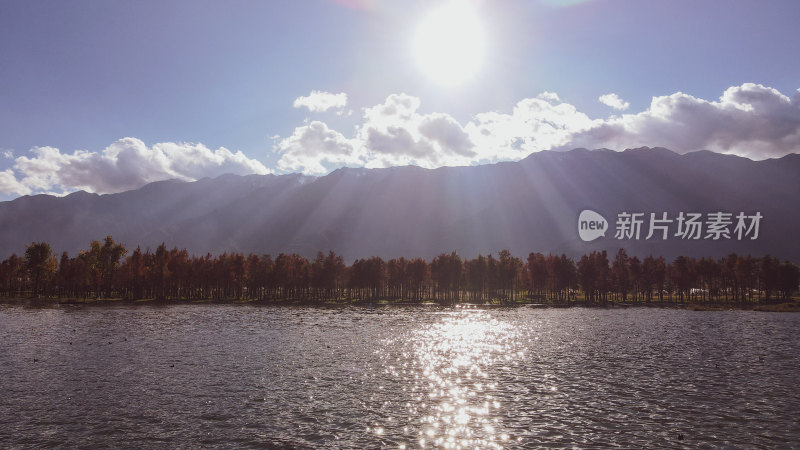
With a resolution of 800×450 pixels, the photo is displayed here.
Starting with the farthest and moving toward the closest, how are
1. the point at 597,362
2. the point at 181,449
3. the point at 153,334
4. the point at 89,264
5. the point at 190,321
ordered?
the point at 89,264 → the point at 190,321 → the point at 153,334 → the point at 597,362 → the point at 181,449

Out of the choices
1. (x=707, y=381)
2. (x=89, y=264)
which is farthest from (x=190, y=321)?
(x=89, y=264)

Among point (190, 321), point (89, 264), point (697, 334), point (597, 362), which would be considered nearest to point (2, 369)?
point (190, 321)

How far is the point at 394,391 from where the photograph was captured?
39.2 meters

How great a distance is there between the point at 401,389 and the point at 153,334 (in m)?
57.7

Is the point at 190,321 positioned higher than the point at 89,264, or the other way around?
the point at 89,264

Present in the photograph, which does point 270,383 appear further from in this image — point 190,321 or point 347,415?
point 190,321

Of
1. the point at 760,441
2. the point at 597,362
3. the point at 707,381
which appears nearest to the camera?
the point at 760,441

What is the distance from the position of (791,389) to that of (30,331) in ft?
369

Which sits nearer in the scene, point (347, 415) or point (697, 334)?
point (347, 415)

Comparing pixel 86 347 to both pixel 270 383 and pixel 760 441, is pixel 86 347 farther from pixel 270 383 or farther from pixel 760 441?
pixel 760 441

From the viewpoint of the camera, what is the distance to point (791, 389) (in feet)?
135

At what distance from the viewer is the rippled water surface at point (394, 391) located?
28.6 meters

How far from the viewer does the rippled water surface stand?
2861cm

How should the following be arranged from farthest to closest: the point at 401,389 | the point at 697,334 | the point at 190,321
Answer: the point at 190,321
the point at 697,334
the point at 401,389
